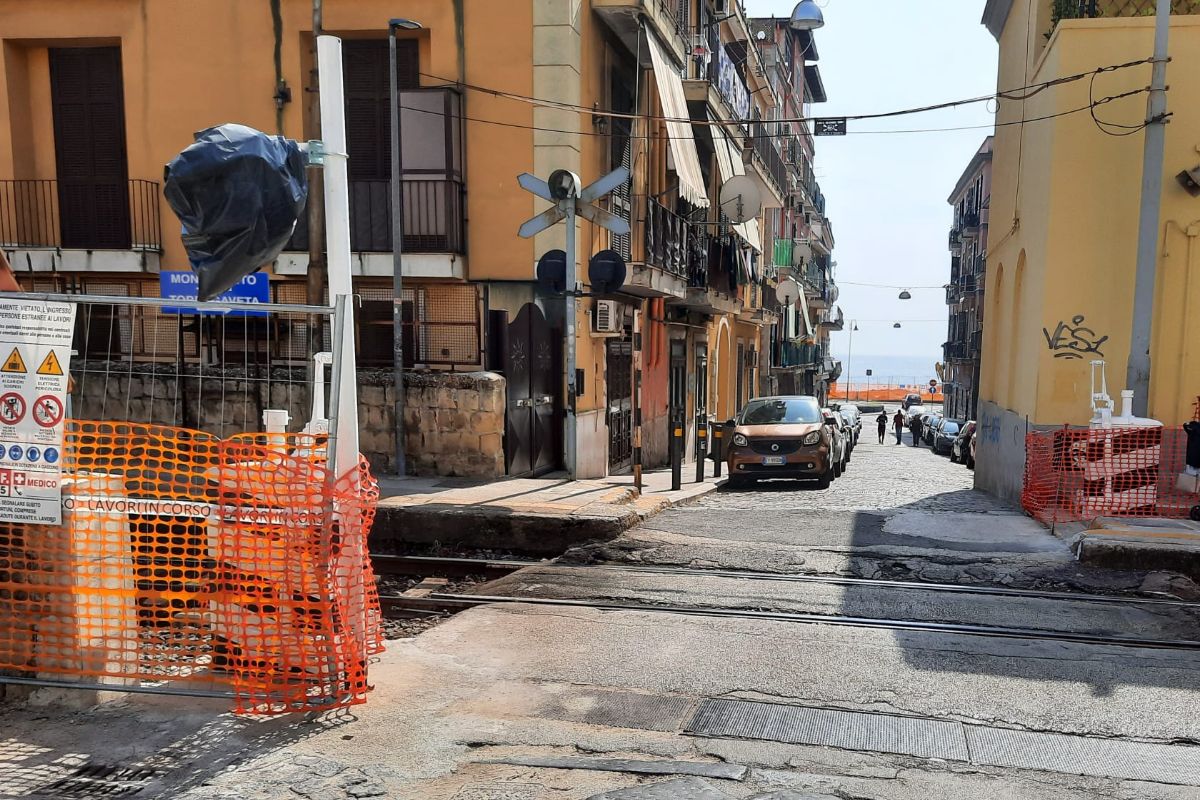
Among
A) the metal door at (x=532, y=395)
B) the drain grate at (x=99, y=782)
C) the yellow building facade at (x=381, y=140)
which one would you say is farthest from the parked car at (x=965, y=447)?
the drain grate at (x=99, y=782)

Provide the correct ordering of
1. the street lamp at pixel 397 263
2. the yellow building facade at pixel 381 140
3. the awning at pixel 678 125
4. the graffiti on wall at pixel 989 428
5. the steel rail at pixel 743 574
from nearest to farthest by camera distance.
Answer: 1. the steel rail at pixel 743 574
2. the street lamp at pixel 397 263
3. the yellow building facade at pixel 381 140
4. the awning at pixel 678 125
5. the graffiti on wall at pixel 989 428

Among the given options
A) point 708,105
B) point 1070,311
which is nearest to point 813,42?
point 708,105

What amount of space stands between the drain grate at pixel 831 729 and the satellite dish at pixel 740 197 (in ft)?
50.6

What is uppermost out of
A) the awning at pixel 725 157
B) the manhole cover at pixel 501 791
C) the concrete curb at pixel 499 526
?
the awning at pixel 725 157

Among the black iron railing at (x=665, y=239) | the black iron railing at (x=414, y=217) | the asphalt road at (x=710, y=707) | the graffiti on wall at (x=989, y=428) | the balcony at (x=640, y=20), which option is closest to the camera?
the asphalt road at (x=710, y=707)

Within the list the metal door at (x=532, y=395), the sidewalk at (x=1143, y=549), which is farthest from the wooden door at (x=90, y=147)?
the sidewalk at (x=1143, y=549)

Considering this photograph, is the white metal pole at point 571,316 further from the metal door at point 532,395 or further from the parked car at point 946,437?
the parked car at point 946,437

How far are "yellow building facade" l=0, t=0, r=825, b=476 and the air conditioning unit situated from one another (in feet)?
0.17

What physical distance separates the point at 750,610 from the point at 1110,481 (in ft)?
22.0

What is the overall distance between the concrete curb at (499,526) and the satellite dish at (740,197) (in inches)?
402

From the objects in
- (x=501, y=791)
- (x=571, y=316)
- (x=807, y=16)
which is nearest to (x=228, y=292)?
(x=571, y=316)

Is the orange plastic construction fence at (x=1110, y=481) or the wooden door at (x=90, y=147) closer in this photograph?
the orange plastic construction fence at (x=1110, y=481)

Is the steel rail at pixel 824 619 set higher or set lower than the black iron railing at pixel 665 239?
lower

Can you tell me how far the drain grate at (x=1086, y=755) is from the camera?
4031 mm
